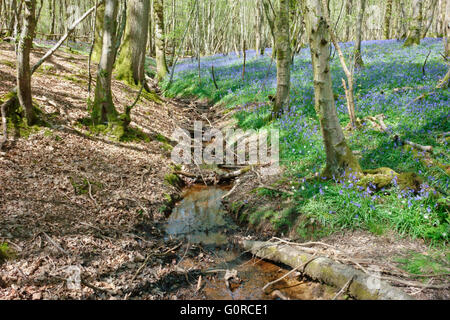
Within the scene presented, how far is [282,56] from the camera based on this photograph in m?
9.66

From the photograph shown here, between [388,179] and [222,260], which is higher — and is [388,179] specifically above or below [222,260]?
above

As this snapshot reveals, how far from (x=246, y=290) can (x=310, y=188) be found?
2.38 meters

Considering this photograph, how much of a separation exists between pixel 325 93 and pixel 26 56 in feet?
18.4

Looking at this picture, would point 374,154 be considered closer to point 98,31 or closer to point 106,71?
point 106,71

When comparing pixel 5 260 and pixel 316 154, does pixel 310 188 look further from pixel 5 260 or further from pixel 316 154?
pixel 5 260

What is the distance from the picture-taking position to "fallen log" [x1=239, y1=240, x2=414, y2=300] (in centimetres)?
331

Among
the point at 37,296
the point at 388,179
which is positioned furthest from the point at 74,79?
the point at 388,179

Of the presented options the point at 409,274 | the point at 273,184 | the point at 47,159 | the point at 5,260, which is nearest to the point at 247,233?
the point at 273,184

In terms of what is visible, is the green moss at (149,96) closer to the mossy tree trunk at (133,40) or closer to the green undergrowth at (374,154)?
the mossy tree trunk at (133,40)

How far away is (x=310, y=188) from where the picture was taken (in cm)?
582

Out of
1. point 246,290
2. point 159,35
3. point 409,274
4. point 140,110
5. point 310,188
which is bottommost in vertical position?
point 246,290

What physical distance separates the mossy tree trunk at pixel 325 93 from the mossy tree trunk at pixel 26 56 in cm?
494

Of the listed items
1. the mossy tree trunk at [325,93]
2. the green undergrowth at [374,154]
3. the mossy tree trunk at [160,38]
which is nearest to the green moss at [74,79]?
the green undergrowth at [374,154]

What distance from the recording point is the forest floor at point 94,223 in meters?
3.80
